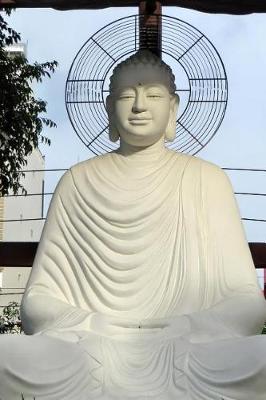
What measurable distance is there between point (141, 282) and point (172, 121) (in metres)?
0.84

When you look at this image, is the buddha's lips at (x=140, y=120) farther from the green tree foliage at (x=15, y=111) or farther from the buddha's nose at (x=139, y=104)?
the green tree foliage at (x=15, y=111)

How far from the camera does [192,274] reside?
11.9 ft

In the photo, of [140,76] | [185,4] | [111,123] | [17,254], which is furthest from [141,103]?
[17,254]

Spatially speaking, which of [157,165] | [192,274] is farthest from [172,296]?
[157,165]

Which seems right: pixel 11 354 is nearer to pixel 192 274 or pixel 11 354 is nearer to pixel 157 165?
pixel 192 274

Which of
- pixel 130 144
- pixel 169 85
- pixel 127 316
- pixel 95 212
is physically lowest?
pixel 127 316

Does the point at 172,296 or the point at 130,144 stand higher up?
the point at 130,144

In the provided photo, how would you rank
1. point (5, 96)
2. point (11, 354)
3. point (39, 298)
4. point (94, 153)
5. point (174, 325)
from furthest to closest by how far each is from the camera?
1. point (5, 96)
2. point (94, 153)
3. point (39, 298)
4. point (174, 325)
5. point (11, 354)

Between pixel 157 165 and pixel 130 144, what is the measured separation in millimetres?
151

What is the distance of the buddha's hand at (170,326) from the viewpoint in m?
3.27

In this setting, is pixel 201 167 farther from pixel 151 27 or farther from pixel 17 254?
pixel 17 254

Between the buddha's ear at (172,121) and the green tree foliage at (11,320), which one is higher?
the buddha's ear at (172,121)

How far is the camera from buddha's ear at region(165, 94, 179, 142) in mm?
4074

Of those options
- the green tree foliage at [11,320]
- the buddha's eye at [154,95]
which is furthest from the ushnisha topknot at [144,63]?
the green tree foliage at [11,320]
